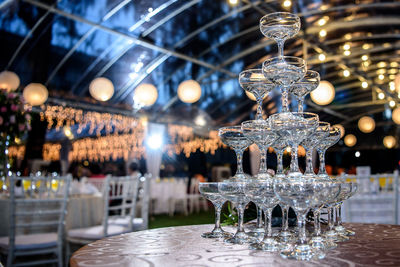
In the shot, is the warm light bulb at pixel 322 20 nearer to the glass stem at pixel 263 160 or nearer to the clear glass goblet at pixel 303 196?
the glass stem at pixel 263 160

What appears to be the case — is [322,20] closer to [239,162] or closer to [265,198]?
[239,162]

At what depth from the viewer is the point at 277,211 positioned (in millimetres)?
1609

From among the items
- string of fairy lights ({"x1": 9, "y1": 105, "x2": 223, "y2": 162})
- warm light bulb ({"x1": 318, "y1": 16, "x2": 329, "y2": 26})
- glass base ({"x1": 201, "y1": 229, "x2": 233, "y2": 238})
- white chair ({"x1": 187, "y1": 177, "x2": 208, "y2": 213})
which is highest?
warm light bulb ({"x1": 318, "y1": 16, "x2": 329, "y2": 26})

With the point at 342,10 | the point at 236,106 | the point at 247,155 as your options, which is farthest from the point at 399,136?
the point at 342,10

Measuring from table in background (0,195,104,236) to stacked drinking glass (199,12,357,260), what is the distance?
3252 millimetres

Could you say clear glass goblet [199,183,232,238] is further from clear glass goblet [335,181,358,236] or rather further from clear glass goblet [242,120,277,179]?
clear glass goblet [335,181,358,236]

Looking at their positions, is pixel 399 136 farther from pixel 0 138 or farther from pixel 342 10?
pixel 0 138

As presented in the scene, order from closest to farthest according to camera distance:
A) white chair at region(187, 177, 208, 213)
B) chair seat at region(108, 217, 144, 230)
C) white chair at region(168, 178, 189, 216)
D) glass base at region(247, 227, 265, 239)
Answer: glass base at region(247, 227, 265, 239) → chair seat at region(108, 217, 144, 230) → white chair at region(168, 178, 189, 216) → white chair at region(187, 177, 208, 213)

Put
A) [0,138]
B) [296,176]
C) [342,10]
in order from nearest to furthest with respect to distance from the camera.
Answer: [296,176] < [0,138] < [342,10]

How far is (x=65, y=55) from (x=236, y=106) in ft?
25.0

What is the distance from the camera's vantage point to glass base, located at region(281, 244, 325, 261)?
1.01 meters

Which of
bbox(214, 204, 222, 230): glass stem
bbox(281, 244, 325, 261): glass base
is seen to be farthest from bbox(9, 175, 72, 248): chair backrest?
bbox(281, 244, 325, 261): glass base

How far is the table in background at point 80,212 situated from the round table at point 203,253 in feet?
10.1

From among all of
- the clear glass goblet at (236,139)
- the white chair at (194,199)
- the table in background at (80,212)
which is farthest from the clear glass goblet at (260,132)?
the white chair at (194,199)
